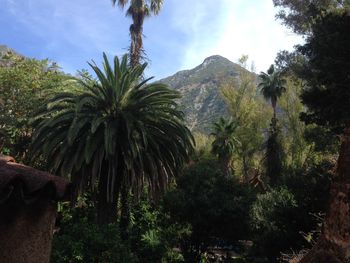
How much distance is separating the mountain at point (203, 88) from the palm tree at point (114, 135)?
280 feet

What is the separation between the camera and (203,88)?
5940 inches

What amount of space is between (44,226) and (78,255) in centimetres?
695

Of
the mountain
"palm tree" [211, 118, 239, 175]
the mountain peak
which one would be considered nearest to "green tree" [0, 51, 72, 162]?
"palm tree" [211, 118, 239, 175]

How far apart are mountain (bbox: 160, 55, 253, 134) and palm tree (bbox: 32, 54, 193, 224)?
280ft

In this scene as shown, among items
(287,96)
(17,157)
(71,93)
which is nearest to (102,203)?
(71,93)

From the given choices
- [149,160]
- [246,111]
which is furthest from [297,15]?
[246,111]

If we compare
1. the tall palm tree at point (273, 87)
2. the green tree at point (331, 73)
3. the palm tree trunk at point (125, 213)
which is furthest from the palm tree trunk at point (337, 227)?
the tall palm tree at point (273, 87)

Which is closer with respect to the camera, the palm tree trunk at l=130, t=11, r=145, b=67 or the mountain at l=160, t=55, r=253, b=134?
the palm tree trunk at l=130, t=11, r=145, b=67

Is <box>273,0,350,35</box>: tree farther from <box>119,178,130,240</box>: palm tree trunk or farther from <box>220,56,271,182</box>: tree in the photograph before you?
<box>220,56,271,182</box>: tree

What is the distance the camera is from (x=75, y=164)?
13.9 meters

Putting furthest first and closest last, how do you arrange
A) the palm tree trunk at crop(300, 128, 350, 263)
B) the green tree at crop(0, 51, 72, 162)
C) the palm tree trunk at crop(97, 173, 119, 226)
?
the green tree at crop(0, 51, 72, 162) → the palm tree trunk at crop(97, 173, 119, 226) → the palm tree trunk at crop(300, 128, 350, 263)

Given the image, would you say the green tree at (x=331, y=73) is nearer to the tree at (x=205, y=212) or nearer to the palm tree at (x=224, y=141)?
the tree at (x=205, y=212)

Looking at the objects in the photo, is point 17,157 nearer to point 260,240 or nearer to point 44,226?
point 260,240

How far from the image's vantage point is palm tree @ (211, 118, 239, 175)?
1516 inches
